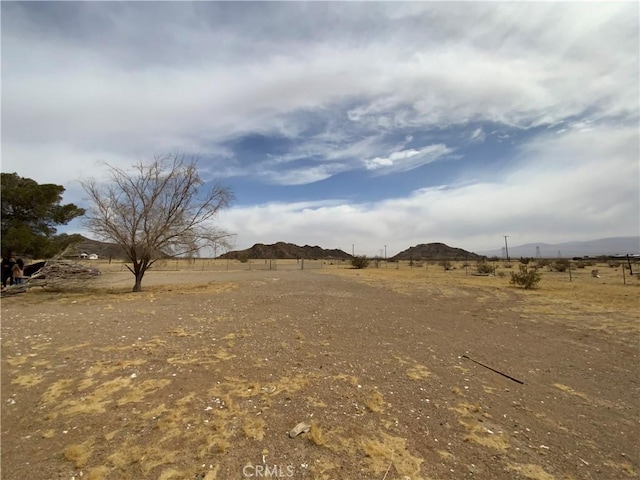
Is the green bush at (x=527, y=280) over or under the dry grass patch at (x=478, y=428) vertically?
over

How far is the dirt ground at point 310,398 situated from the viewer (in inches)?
139

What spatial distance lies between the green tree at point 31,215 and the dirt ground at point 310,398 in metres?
14.4

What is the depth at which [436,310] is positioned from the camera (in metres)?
12.9

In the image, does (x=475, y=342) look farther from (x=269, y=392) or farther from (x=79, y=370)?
(x=79, y=370)

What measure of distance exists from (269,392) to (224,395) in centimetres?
66

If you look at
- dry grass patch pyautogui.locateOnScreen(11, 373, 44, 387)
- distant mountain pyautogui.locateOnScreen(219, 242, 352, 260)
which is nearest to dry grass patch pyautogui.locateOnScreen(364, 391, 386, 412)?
dry grass patch pyautogui.locateOnScreen(11, 373, 44, 387)

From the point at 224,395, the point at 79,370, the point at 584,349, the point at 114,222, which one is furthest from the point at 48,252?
the point at 584,349

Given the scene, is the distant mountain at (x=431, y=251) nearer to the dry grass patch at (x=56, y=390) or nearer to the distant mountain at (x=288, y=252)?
the distant mountain at (x=288, y=252)

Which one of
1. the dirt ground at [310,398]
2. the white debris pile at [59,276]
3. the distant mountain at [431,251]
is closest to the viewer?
the dirt ground at [310,398]

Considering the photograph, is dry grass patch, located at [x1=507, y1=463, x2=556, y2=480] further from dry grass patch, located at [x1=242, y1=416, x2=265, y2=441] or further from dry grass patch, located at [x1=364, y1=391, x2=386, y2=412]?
dry grass patch, located at [x1=242, y1=416, x2=265, y2=441]

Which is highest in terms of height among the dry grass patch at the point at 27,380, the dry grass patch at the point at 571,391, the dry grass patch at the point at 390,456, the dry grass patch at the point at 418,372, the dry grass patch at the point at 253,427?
the dry grass patch at the point at 27,380

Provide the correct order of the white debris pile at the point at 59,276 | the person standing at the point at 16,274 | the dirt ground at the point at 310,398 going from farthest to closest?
the white debris pile at the point at 59,276, the person standing at the point at 16,274, the dirt ground at the point at 310,398

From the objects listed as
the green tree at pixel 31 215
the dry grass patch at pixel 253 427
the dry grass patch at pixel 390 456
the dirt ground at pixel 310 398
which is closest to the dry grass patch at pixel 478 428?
the dirt ground at pixel 310 398

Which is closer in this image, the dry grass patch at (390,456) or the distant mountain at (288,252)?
the dry grass patch at (390,456)
